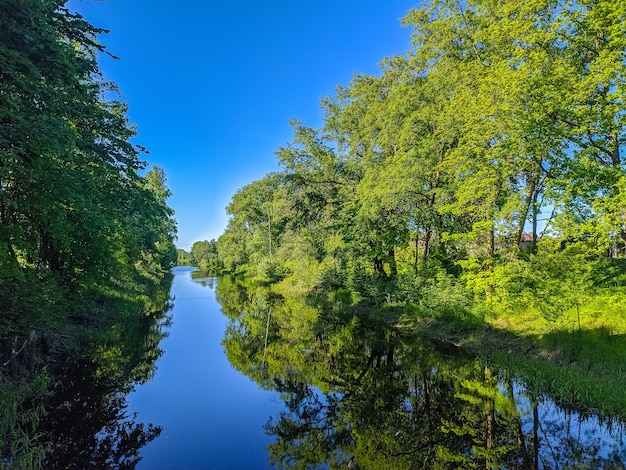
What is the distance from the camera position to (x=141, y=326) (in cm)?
2069

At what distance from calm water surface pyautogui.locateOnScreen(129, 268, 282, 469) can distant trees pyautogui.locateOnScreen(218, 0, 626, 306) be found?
10.2 metres

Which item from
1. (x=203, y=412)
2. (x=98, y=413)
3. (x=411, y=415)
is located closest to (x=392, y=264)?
(x=411, y=415)

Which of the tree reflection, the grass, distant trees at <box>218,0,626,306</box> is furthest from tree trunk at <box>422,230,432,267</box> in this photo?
the tree reflection

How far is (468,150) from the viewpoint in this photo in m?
15.7

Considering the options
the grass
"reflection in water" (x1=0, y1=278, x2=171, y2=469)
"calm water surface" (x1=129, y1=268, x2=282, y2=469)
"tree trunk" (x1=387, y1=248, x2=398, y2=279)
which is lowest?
"calm water surface" (x1=129, y1=268, x2=282, y2=469)

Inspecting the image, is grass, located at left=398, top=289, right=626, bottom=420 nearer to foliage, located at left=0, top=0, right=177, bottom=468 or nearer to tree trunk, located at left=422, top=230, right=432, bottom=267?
tree trunk, located at left=422, top=230, right=432, bottom=267

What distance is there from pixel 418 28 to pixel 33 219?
19966 mm

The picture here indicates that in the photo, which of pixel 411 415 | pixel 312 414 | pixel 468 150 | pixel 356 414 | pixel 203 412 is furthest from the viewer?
pixel 468 150

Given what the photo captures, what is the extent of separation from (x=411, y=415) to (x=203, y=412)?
5128mm

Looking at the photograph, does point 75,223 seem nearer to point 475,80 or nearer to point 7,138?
point 7,138

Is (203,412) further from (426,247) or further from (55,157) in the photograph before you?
(426,247)

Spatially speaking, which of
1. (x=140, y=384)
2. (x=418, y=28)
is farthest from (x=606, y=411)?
(x=418, y=28)

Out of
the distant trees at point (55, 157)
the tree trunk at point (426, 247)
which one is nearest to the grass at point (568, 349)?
the tree trunk at point (426, 247)

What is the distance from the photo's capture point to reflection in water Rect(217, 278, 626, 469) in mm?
7109
